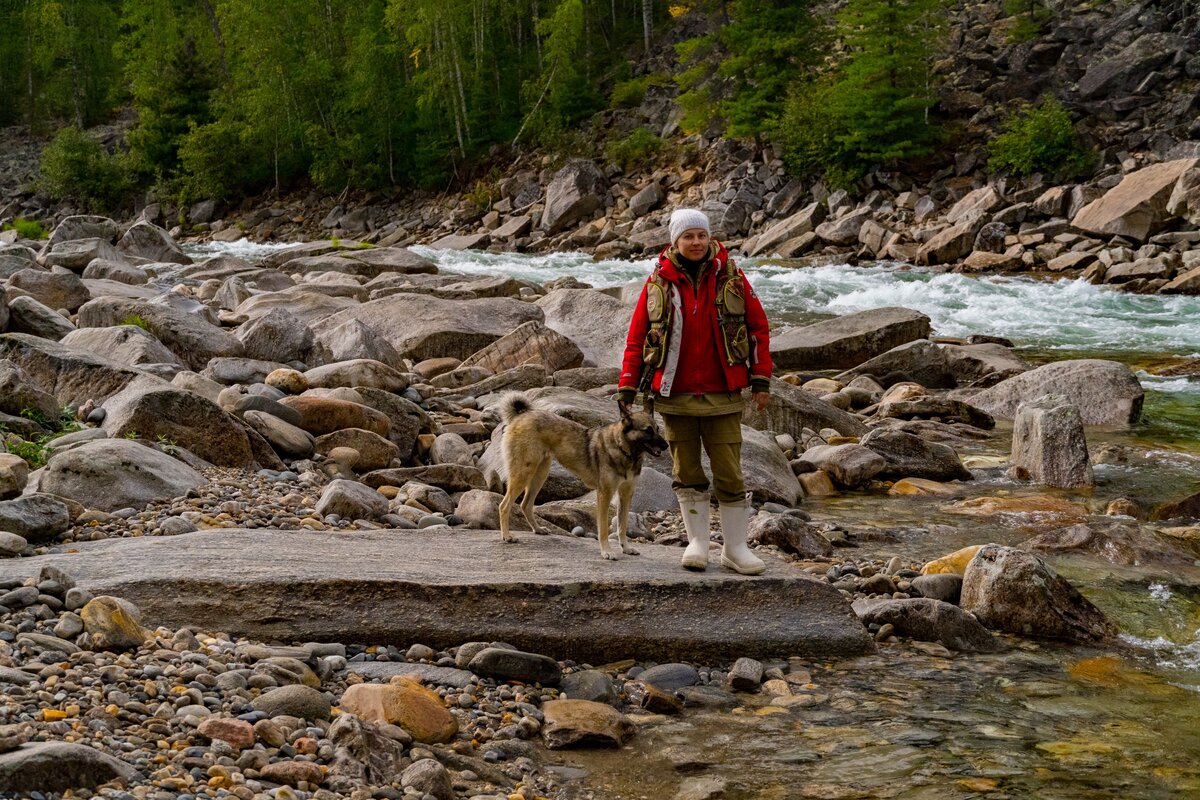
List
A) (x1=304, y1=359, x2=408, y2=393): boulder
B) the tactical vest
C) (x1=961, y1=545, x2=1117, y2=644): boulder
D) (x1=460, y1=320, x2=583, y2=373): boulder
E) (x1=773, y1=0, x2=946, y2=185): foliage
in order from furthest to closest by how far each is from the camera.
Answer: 1. (x1=773, y1=0, x2=946, y2=185): foliage
2. (x1=460, y1=320, x2=583, y2=373): boulder
3. (x1=304, y1=359, x2=408, y2=393): boulder
4. (x1=961, y1=545, x2=1117, y2=644): boulder
5. the tactical vest

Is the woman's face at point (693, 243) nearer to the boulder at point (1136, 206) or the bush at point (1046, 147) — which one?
the boulder at point (1136, 206)

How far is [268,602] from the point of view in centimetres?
→ 565

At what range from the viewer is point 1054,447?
35.9 feet

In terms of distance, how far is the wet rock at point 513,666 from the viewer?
561 cm

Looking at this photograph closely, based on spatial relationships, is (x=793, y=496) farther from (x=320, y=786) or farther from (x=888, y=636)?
(x=320, y=786)

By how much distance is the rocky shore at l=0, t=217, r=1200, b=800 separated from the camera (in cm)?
445

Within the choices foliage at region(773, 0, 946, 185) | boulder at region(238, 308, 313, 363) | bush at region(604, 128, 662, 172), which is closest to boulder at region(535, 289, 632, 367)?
boulder at region(238, 308, 313, 363)

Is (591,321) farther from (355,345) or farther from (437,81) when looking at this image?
(437,81)

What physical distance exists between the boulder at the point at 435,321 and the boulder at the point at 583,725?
9.37 m

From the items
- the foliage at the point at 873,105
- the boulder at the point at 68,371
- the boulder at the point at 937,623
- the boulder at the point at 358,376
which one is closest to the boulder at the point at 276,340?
the boulder at the point at 358,376

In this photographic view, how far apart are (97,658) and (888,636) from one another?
444 cm

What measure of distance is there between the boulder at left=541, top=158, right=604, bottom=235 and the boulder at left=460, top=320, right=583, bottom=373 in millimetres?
28567

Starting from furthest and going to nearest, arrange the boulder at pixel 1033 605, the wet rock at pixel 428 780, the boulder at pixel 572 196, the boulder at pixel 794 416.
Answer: the boulder at pixel 572 196 → the boulder at pixel 794 416 → the boulder at pixel 1033 605 → the wet rock at pixel 428 780

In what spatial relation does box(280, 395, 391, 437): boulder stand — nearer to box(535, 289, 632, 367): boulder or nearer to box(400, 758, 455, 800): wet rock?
box(535, 289, 632, 367): boulder
